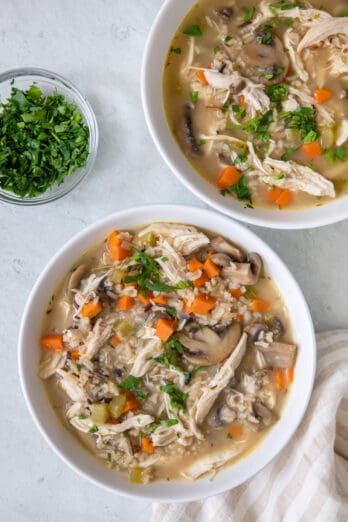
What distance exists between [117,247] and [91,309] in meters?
0.41

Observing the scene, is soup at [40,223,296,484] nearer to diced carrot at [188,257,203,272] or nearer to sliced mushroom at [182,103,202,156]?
diced carrot at [188,257,203,272]

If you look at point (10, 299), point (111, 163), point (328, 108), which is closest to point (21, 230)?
point (10, 299)

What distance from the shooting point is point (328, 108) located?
12.0 ft

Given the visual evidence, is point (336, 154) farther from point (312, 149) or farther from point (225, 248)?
point (225, 248)

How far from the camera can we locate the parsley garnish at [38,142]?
13.0 feet

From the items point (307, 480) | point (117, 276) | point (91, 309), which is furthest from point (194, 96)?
point (307, 480)

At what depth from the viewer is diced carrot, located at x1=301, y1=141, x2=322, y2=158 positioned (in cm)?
365

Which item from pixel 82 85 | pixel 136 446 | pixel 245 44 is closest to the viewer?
pixel 245 44

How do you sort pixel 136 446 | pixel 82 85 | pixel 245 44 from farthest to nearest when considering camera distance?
pixel 82 85
pixel 136 446
pixel 245 44

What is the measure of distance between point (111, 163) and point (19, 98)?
0.74 m

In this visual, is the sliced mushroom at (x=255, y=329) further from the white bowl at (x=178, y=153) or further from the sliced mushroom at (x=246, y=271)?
the white bowl at (x=178, y=153)

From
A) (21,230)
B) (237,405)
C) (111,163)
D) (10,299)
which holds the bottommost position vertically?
(237,405)

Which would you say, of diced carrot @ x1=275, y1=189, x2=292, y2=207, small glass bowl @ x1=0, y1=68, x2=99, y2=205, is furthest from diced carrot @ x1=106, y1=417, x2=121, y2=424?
diced carrot @ x1=275, y1=189, x2=292, y2=207

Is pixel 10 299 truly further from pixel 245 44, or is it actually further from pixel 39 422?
pixel 245 44
